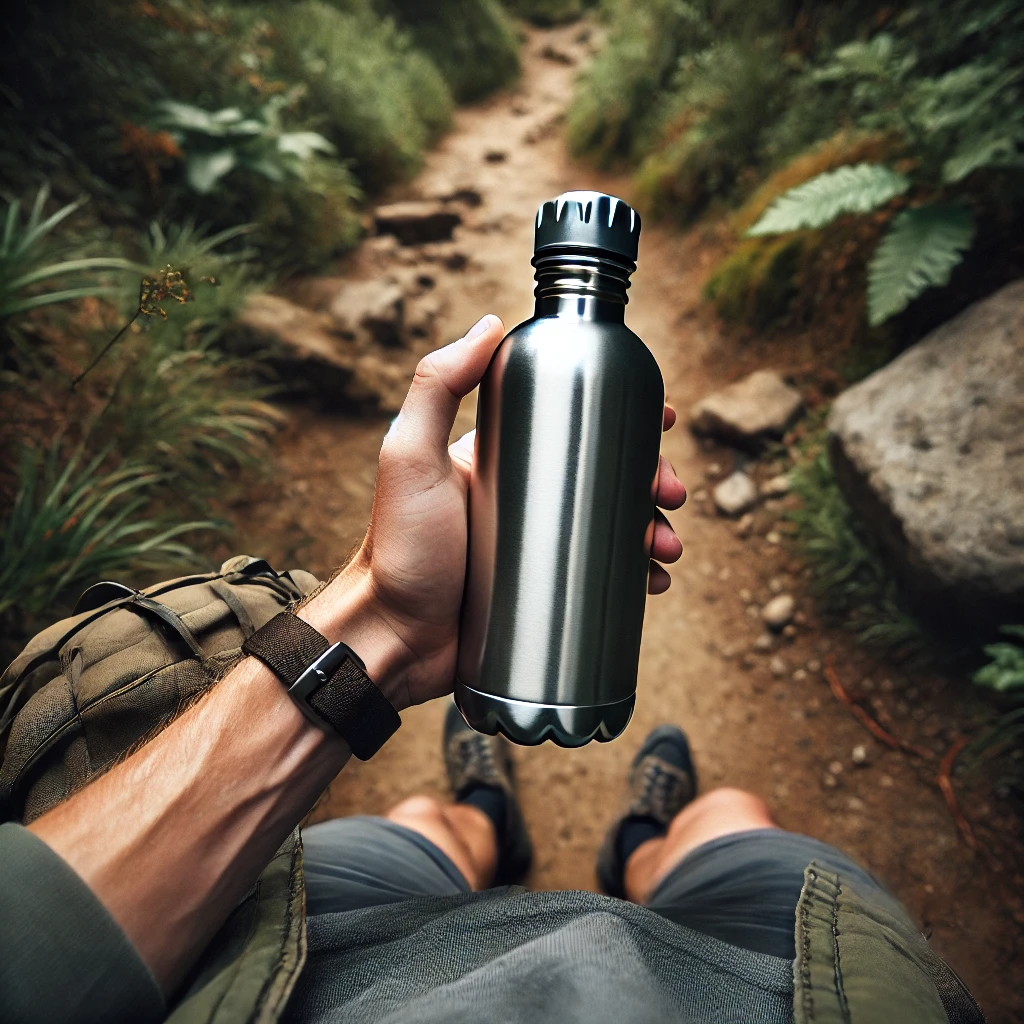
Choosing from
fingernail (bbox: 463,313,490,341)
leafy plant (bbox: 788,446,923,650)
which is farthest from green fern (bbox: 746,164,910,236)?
fingernail (bbox: 463,313,490,341)

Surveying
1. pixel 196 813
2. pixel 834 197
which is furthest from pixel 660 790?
pixel 834 197

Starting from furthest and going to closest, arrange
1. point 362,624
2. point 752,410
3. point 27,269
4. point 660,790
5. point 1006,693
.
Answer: point 752,410, point 27,269, point 660,790, point 1006,693, point 362,624

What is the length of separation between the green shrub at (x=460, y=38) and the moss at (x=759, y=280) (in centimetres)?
719

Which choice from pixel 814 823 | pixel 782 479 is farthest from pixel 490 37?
pixel 814 823

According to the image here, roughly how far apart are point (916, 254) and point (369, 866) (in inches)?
130

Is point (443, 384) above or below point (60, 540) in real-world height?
below

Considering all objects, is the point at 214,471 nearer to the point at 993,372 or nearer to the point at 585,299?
the point at 585,299

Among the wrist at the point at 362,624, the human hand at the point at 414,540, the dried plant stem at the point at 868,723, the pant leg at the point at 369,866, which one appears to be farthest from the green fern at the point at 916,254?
the pant leg at the point at 369,866

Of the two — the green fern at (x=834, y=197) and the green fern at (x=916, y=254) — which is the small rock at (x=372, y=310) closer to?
the green fern at (x=834, y=197)

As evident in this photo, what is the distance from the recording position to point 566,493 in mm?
1232

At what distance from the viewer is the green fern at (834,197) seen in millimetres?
2963

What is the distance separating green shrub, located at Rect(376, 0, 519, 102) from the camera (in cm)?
923

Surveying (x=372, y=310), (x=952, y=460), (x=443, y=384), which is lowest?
(x=952, y=460)

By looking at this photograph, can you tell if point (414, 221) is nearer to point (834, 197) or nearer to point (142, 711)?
point (834, 197)
